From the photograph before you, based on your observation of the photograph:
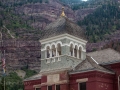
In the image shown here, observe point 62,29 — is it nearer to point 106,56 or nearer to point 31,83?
point 106,56

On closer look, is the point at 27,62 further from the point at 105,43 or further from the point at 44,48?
the point at 44,48

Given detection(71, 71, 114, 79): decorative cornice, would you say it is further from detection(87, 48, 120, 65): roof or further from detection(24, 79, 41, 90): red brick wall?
detection(24, 79, 41, 90): red brick wall

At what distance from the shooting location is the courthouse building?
98.3 feet

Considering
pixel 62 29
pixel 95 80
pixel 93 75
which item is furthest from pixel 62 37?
pixel 95 80

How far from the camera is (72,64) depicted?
104 ft

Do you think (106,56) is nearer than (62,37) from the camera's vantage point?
No

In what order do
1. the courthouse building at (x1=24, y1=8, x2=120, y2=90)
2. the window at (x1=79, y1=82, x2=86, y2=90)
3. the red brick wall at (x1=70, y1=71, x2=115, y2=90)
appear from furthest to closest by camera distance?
1. the window at (x1=79, y1=82, x2=86, y2=90)
2. the courthouse building at (x1=24, y1=8, x2=120, y2=90)
3. the red brick wall at (x1=70, y1=71, x2=115, y2=90)

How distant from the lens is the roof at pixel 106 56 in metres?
32.1

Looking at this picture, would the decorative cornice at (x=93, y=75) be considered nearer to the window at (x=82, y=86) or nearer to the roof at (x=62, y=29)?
the window at (x=82, y=86)

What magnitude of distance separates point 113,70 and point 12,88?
89632 mm

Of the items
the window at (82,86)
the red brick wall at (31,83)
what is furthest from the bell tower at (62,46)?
the red brick wall at (31,83)

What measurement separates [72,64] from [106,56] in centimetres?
457

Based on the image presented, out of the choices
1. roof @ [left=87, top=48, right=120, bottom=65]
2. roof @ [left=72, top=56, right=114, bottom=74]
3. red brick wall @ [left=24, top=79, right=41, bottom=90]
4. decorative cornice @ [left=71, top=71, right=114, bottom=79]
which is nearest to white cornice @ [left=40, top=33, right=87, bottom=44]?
roof @ [left=72, top=56, right=114, bottom=74]

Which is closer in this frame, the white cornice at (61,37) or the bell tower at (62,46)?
the bell tower at (62,46)
